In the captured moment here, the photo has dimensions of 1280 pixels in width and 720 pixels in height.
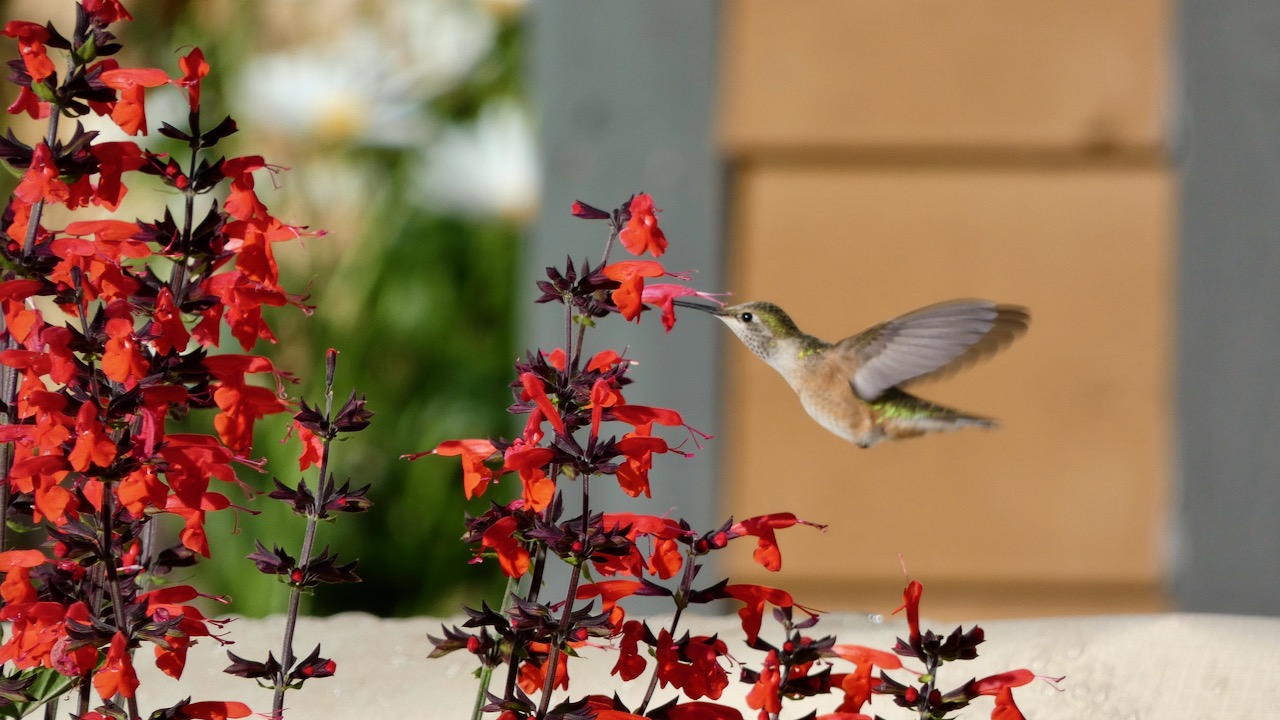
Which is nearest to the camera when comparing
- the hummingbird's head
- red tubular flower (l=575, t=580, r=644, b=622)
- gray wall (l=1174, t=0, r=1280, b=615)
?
red tubular flower (l=575, t=580, r=644, b=622)

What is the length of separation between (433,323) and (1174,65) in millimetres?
1033

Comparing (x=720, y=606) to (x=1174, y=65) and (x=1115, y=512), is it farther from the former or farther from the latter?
(x=1174, y=65)

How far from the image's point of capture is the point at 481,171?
1.99 meters

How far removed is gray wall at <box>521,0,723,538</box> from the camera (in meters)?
1.51

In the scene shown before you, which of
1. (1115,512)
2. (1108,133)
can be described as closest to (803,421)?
(1115,512)

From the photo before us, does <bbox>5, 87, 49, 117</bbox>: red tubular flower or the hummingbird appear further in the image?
the hummingbird

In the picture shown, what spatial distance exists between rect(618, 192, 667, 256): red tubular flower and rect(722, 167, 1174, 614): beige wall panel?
1.03m

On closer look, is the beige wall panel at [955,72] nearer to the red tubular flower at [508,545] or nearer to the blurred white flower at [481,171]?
the blurred white flower at [481,171]

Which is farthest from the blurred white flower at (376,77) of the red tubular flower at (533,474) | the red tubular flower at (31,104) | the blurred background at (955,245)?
the red tubular flower at (533,474)

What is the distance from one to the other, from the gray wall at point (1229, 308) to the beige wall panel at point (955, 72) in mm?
58

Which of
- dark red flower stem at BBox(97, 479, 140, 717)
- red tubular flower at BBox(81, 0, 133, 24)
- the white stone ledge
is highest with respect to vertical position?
red tubular flower at BBox(81, 0, 133, 24)

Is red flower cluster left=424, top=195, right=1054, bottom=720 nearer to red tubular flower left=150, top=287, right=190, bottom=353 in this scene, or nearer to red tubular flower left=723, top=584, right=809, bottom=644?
red tubular flower left=723, top=584, right=809, bottom=644

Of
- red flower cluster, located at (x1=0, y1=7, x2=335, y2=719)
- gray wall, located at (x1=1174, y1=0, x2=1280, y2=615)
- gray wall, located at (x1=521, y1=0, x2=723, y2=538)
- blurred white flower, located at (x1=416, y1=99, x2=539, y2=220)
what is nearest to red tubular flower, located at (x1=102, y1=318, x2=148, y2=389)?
red flower cluster, located at (x1=0, y1=7, x2=335, y2=719)

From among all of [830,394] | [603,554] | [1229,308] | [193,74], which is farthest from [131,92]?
[1229,308]
